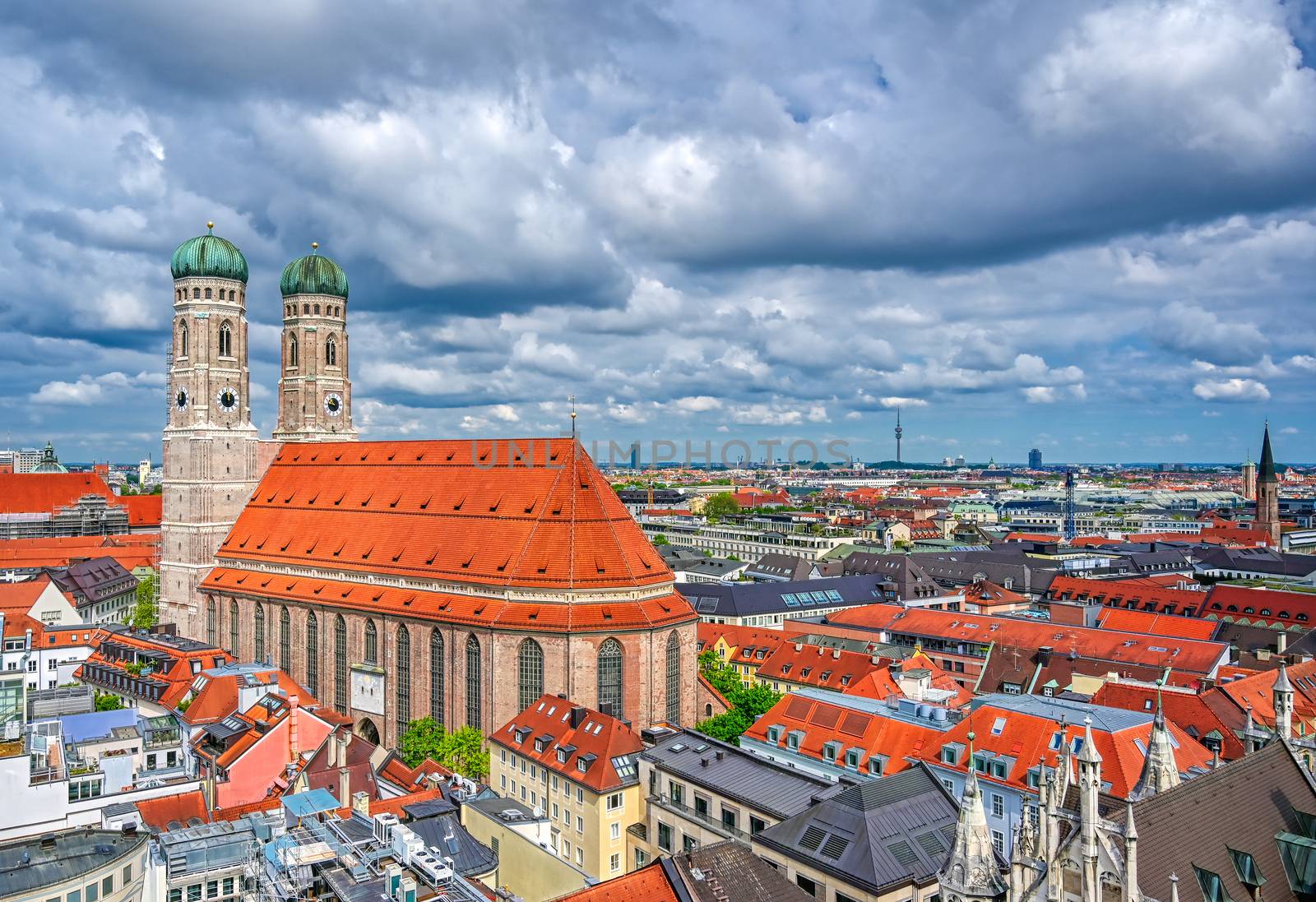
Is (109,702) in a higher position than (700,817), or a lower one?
higher

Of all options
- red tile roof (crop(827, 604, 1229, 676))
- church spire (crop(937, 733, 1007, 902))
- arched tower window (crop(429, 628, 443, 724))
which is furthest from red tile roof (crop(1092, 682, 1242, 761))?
arched tower window (crop(429, 628, 443, 724))

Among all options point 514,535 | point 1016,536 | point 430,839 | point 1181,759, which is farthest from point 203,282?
point 1016,536

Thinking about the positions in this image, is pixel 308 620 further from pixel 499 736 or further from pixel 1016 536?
pixel 1016 536

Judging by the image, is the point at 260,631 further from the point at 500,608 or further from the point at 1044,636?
the point at 1044,636

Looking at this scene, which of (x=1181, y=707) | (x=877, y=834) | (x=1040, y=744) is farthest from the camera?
(x=1181, y=707)

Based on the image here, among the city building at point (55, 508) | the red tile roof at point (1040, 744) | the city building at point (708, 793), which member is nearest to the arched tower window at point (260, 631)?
the city building at point (708, 793)

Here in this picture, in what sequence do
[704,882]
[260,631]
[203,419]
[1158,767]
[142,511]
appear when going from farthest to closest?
1. [142,511]
2. [203,419]
3. [260,631]
4. [704,882]
5. [1158,767]

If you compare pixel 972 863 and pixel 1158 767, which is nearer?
pixel 972 863

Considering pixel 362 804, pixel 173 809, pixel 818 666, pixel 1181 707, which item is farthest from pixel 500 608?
pixel 1181 707

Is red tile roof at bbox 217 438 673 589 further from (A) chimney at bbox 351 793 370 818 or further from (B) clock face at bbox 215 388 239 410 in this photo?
(A) chimney at bbox 351 793 370 818

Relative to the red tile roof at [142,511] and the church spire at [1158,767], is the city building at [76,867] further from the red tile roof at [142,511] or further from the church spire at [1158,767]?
the red tile roof at [142,511]
